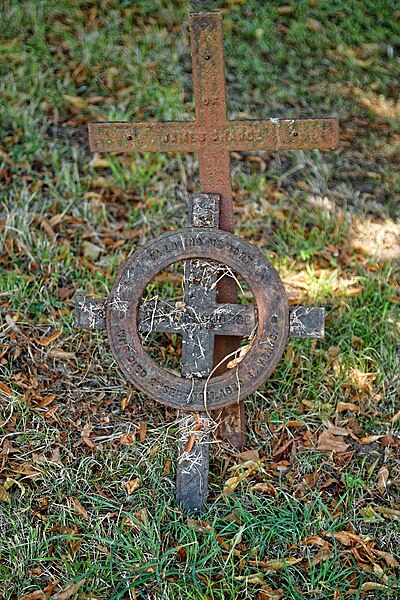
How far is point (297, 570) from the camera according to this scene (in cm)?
283

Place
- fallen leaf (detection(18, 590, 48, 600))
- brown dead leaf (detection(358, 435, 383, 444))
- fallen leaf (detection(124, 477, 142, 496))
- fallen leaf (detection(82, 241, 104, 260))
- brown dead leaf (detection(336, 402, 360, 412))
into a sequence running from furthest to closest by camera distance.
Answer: fallen leaf (detection(82, 241, 104, 260)), brown dead leaf (detection(336, 402, 360, 412)), brown dead leaf (detection(358, 435, 383, 444)), fallen leaf (detection(124, 477, 142, 496)), fallen leaf (detection(18, 590, 48, 600))

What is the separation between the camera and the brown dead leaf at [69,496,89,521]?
9.73 feet

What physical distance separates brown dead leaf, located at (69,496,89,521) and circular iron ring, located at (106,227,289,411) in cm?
55

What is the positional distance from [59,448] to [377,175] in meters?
2.84

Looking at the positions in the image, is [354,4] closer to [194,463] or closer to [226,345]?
[226,345]

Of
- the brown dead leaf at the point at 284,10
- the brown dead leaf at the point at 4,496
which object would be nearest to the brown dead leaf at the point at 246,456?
the brown dead leaf at the point at 4,496

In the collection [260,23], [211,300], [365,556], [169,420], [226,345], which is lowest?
[365,556]

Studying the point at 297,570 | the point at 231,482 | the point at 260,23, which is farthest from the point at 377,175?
the point at 297,570

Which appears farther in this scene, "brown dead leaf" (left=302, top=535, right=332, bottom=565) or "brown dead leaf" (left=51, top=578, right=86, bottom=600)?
"brown dead leaf" (left=302, top=535, right=332, bottom=565)

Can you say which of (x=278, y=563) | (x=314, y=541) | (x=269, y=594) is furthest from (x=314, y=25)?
(x=269, y=594)

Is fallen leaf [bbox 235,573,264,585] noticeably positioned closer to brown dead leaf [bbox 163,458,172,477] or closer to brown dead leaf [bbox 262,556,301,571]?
brown dead leaf [bbox 262,556,301,571]

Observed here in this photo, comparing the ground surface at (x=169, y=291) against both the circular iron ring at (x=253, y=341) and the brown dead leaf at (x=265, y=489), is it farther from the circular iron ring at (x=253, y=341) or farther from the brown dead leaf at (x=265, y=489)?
the circular iron ring at (x=253, y=341)

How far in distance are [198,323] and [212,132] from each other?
2.62ft

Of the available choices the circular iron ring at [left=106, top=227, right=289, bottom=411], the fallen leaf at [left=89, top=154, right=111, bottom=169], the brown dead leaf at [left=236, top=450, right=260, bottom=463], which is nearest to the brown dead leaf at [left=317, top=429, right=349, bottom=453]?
the brown dead leaf at [left=236, top=450, right=260, bottom=463]
